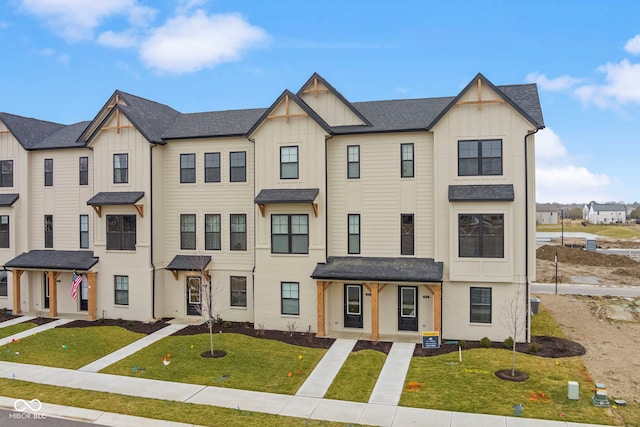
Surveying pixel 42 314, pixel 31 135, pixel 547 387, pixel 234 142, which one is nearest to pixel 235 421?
pixel 547 387

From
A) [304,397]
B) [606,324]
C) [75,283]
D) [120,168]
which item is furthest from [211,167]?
[606,324]

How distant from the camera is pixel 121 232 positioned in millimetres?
24594

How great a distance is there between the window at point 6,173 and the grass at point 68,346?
392 inches

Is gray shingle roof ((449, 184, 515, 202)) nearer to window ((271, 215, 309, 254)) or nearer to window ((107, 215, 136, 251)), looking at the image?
window ((271, 215, 309, 254))

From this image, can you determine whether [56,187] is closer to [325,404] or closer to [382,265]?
[382,265]

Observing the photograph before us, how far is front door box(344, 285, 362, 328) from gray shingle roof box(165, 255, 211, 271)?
7.19 metres

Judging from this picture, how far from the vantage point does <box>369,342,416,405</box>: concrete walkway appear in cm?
1427

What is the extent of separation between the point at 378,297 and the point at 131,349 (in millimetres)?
10595

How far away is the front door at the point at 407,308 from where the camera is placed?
21.4 meters

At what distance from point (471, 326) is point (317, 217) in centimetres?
818

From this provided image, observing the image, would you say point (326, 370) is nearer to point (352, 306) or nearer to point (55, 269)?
point (352, 306)

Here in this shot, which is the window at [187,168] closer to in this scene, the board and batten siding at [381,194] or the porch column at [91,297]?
the porch column at [91,297]

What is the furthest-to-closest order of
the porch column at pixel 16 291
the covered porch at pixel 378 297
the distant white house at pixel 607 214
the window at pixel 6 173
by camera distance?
the distant white house at pixel 607 214 < the window at pixel 6 173 < the porch column at pixel 16 291 < the covered porch at pixel 378 297

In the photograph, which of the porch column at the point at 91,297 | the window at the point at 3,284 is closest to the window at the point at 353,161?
the porch column at the point at 91,297
